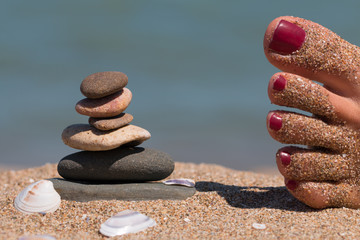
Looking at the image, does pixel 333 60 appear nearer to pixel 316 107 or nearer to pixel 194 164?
pixel 316 107

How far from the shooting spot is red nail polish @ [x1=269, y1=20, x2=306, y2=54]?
4.48m

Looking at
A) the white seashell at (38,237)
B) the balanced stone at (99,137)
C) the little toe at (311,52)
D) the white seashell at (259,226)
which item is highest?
the little toe at (311,52)

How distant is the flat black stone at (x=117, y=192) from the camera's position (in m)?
5.10

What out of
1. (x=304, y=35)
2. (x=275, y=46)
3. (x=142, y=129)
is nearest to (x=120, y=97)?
(x=142, y=129)

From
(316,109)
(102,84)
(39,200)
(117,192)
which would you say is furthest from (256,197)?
(39,200)

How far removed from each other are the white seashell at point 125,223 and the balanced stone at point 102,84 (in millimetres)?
1597

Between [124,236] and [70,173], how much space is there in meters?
1.78

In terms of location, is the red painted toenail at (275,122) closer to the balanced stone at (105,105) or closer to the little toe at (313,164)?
the little toe at (313,164)

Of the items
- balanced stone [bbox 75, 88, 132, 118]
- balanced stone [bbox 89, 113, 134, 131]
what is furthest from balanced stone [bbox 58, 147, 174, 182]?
balanced stone [bbox 75, 88, 132, 118]

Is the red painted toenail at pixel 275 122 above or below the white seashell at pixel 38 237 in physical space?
above

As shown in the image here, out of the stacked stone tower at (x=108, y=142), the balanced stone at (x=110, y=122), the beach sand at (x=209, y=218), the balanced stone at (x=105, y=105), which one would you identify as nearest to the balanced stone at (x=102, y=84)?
the stacked stone tower at (x=108, y=142)

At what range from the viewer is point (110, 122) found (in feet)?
16.8

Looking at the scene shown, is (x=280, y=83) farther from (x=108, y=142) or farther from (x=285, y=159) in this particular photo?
(x=108, y=142)

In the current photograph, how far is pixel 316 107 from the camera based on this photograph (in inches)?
182
